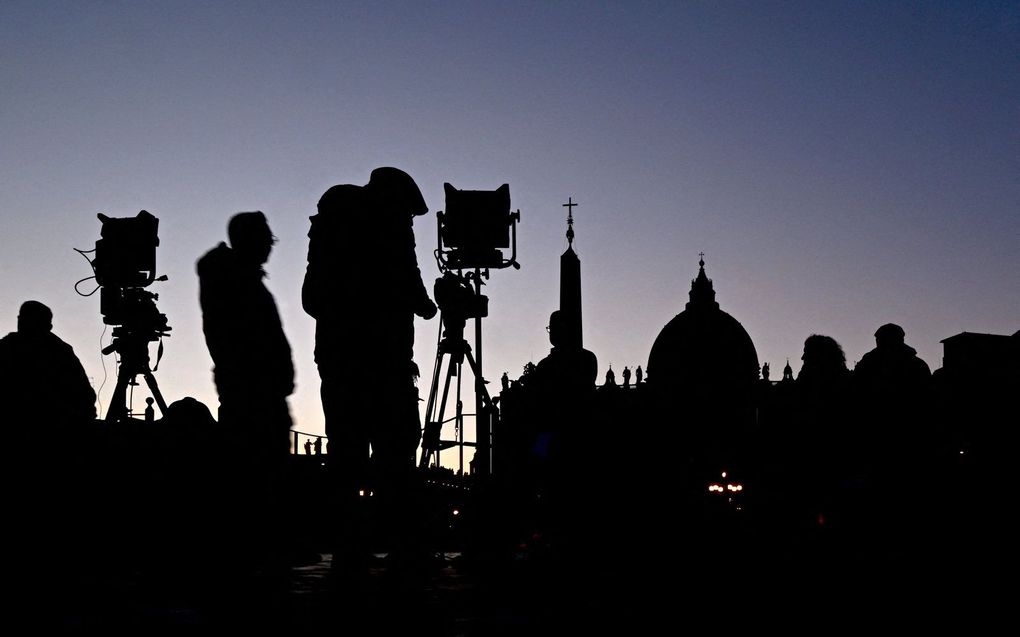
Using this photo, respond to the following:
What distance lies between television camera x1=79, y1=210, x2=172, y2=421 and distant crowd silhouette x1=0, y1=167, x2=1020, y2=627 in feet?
5.59

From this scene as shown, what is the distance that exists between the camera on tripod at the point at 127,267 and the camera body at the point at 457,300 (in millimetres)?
2803

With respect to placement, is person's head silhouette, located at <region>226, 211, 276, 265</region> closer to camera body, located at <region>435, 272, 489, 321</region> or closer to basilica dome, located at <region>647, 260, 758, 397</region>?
camera body, located at <region>435, 272, 489, 321</region>

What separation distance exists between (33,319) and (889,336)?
5271mm

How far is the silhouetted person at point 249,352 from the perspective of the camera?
573 centimetres

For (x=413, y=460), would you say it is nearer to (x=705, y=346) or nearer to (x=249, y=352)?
(x=249, y=352)

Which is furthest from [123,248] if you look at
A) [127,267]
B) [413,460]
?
[413,460]

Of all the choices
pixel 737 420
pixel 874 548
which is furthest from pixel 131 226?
pixel 874 548

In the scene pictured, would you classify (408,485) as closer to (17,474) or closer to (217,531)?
(217,531)

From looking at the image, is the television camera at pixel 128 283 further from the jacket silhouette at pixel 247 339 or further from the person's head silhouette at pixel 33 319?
the jacket silhouette at pixel 247 339

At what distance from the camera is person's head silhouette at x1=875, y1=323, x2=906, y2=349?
7.91 meters

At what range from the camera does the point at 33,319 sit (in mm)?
7383

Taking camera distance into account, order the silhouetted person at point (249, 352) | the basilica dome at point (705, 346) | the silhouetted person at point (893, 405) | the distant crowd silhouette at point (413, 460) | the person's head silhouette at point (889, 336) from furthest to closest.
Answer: the basilica dome at point (705, 346) < the person's head silhouette at point (889, 336) < the silhouetted person at point (893, 405) < the distant crowd silhouette at point (413, 460) < the silhouetted person at point (249, 352)

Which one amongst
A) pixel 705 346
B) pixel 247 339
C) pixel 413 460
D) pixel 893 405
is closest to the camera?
pixel 247 339

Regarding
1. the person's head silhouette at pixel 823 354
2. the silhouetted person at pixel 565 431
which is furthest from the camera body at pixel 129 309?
the person's head silhouette at pixel 823 354
